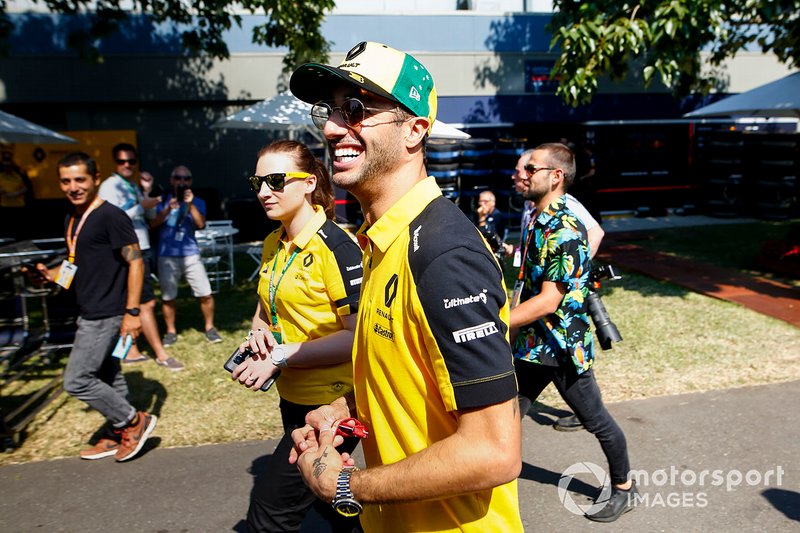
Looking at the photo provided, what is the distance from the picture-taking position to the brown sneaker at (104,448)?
5043 millimetres

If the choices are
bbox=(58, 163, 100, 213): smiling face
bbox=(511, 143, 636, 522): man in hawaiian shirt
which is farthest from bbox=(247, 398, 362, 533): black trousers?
bbox=(58, 163, 100, 213): smiling face

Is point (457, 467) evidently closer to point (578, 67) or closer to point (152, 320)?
point (152, 320)

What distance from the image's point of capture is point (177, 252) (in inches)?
305

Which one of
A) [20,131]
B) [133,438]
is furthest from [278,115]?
[133,438]

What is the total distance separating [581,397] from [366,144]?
261 centimetres

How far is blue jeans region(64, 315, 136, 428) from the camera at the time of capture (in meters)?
4.75

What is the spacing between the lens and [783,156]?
17578 millimetres

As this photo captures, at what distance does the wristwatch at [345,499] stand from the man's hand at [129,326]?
12.0ft

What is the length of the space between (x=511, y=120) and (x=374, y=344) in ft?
57.1

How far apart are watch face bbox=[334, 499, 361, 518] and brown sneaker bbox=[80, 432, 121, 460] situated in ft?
13.0

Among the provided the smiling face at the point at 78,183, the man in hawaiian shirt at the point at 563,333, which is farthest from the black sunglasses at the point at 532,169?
the smiling face at the point at 78,183

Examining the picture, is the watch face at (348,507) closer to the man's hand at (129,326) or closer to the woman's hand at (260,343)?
the woman's hand at (260,343)

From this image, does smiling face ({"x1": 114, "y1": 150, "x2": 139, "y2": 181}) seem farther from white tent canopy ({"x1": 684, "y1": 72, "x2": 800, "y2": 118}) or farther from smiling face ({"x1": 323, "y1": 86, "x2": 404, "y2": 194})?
white tent canopy ({"x1": 684, "y1": 72, "x2": 800, "y2": 118})

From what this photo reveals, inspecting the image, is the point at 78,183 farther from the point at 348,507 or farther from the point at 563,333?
the point at 348,507
